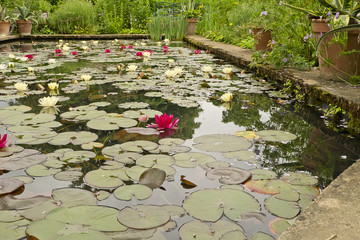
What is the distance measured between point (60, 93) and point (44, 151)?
1293 millimetres

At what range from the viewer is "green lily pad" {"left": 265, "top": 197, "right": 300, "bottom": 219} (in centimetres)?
102

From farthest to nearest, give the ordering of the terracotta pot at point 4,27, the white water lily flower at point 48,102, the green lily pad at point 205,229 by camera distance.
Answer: the terracotta pot at point 4,27 < the white water lily flower at point 48,102 < the green lily pad at point 205,229

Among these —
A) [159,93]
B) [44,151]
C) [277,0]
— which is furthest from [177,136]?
[277,0]

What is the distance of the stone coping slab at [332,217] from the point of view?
77cm

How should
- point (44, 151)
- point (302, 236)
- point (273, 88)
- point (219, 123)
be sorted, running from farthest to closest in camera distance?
point (273, 88)
point (219, 123)
point (44, 151)
point (302, 236)

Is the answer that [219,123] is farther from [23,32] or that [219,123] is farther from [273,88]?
[23,32]

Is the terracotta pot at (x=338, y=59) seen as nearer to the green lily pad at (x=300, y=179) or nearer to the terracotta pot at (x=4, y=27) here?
the green lily pad at (x=300, y=179)

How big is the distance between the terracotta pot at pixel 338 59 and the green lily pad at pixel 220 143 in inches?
46.6

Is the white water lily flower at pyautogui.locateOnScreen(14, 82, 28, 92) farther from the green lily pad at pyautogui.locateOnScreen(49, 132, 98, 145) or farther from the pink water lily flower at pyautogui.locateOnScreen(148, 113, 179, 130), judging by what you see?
the pink water lily flower at pyautogui.locateOnScreen(148, 113, 179, 130)

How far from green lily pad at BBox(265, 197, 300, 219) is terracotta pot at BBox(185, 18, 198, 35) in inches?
361

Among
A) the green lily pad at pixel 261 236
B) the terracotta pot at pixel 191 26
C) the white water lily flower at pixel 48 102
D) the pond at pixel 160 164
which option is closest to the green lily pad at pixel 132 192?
the pond at pixel 160 164

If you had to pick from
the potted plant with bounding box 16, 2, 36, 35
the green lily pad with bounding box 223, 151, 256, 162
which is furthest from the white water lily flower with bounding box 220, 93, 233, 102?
the potted plant with bounding box 16, 2, 36, 35

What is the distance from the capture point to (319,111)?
7.41ft

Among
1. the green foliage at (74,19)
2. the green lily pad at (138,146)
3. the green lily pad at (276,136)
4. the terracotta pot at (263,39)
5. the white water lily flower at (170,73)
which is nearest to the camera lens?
the green lily pad at (138,146)
